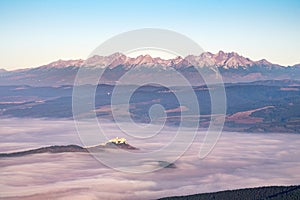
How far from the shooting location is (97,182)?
476 feet

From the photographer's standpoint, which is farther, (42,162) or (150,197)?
(42,162)

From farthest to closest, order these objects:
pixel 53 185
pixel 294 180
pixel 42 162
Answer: pixel 42 162
pixel 294 180
pixel 53 185

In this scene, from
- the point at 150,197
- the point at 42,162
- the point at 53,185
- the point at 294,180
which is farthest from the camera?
the point at 42,162

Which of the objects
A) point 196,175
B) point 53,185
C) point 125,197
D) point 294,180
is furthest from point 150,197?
point 294,180

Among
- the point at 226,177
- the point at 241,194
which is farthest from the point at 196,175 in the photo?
the point at 241,194

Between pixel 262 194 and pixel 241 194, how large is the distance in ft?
16.0

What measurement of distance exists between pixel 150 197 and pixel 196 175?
4577 centimetres

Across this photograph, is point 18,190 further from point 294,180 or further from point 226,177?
point 294,180

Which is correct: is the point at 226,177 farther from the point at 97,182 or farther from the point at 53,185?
the point at 53,185

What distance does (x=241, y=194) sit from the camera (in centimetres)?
13162

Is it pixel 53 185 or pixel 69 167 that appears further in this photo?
pixel 69 167

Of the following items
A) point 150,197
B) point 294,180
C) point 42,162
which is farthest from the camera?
point 42,162

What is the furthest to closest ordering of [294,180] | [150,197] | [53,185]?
[294,180] < [53,185] < [150,197]

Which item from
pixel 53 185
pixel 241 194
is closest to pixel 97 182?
pixel 53 185
